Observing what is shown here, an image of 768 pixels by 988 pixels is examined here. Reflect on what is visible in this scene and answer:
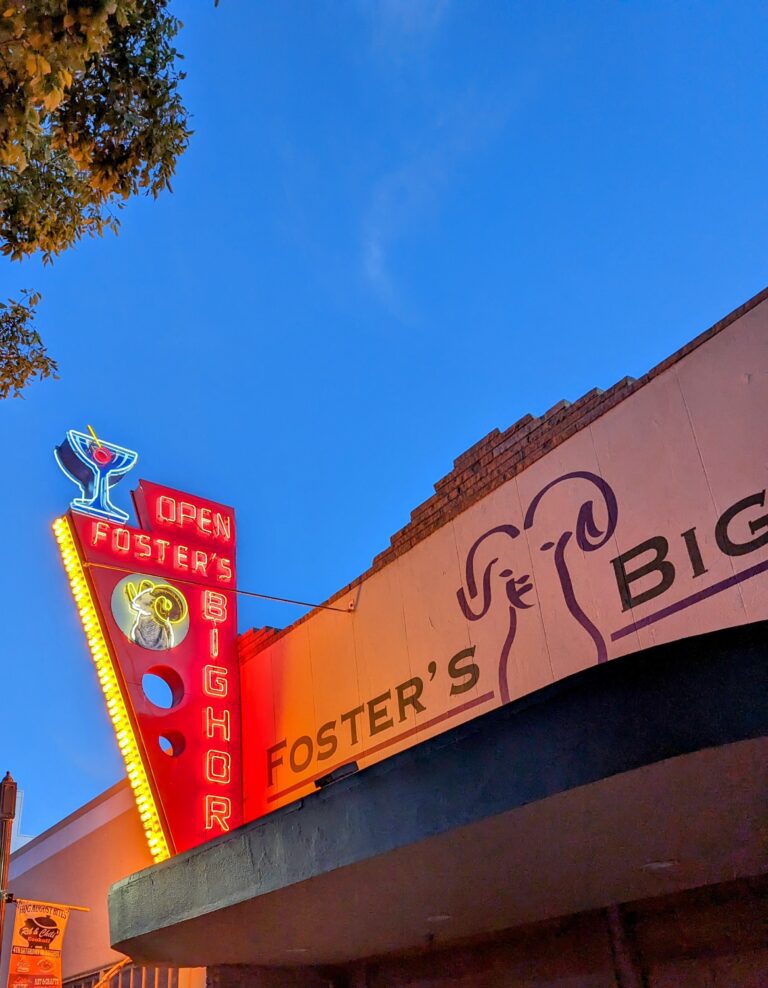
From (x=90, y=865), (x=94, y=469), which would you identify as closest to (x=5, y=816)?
(x=90, y=865)


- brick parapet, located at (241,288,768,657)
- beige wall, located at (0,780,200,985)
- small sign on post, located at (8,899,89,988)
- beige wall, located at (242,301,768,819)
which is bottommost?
small sign on post, located at (8,899,89,988)

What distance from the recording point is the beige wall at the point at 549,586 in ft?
25.9

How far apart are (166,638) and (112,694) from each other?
1082 mm

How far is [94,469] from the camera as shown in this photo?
1420cm

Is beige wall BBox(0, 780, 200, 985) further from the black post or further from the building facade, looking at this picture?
the building facade

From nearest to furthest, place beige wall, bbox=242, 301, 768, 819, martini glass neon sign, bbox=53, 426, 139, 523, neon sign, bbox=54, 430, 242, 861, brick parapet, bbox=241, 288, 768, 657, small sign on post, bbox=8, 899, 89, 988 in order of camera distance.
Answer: beige wall, bbox=242, 301, 768, 819
brick parapet, bbox=241, 288, 768, 657
neon sign, bbox=54, 430, 242, 861
small sign on post, bbox=8, 899, 89, 988
martini glass neon sign, bbox=53, 426, 139, 523

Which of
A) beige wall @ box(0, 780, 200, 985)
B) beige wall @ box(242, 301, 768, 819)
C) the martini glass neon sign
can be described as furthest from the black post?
the martini glass neon sign

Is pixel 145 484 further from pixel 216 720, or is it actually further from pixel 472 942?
pixel 472 942

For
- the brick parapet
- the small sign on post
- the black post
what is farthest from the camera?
the small sign on post

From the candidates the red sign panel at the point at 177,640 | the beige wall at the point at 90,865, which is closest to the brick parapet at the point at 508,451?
the red sign panel at the point at 177,640

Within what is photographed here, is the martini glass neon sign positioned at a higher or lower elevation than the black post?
higher

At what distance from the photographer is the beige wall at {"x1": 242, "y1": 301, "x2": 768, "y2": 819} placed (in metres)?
7.89

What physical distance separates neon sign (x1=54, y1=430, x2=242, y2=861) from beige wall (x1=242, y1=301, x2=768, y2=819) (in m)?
0.82

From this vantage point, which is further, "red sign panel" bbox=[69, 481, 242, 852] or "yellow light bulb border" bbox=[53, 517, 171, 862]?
"red sign panel" bbox=[69, 481, 242, 852]
